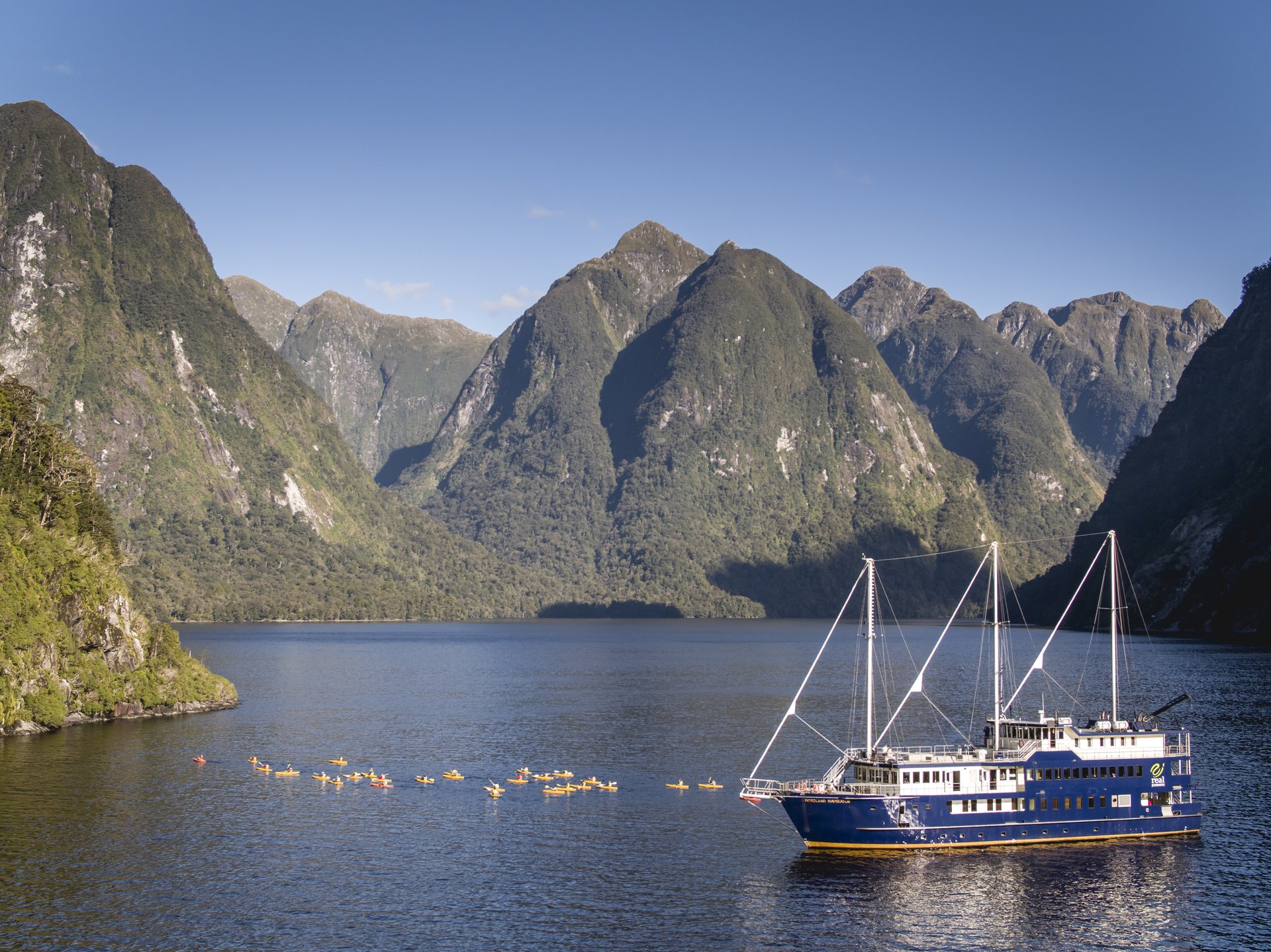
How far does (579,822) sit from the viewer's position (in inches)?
3649

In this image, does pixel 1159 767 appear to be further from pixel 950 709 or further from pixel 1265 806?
pixel 950 709

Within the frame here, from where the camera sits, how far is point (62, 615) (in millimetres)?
132000

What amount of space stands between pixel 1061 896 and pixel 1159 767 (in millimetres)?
17836

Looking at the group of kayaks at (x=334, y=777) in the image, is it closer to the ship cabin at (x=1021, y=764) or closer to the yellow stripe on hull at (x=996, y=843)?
the yellow stripe on hull at (x=996, y=843)

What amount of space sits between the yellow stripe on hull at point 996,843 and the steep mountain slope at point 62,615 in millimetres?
82487

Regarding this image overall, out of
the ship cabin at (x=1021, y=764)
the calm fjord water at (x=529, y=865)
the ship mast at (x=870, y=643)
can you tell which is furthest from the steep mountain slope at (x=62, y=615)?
the ship mast at (x=870, y=643)

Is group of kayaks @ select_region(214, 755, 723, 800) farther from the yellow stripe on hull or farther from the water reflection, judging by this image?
the water reflection

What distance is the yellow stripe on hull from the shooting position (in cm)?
8200

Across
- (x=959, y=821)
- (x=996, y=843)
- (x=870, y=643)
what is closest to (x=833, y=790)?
(x=959, y=821)

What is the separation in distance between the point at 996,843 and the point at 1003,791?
11.7 feet

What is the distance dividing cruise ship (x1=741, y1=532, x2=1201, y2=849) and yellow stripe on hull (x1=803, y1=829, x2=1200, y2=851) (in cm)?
9

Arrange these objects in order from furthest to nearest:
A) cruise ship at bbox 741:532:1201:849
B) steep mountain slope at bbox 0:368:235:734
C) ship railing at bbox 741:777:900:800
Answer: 1. steep mountain slope at bbox 0:368:235:734
2. ship railing at bbox 741:777:900:800
3. cruise ship at bbox 741:532:1201:849

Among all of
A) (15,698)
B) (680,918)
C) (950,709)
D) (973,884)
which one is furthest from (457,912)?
(950,709)

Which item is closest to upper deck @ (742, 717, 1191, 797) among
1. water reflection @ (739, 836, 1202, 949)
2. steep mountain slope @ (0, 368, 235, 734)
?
water reflection @ (739, 836, 1202, 949)
